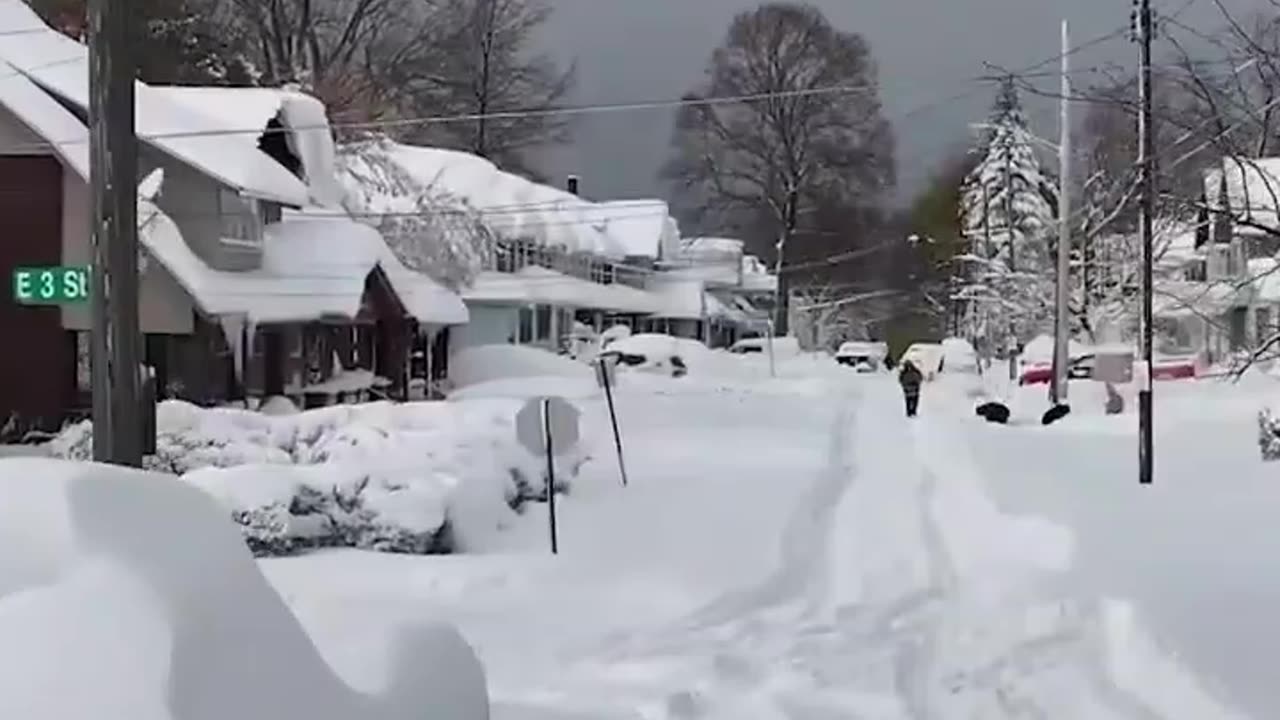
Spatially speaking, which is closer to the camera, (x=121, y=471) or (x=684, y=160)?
(x=121, y=471)

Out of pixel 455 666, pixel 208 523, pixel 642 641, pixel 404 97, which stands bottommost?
pixel 642 641

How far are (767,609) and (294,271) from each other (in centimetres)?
2340

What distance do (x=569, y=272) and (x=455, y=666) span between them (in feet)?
216

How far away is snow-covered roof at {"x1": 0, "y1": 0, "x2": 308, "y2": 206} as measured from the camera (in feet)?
98.6

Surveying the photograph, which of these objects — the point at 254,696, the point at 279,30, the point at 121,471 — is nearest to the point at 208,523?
the point at 121,471

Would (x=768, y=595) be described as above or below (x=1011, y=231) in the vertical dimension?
below

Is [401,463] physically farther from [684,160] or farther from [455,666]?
[684,160]

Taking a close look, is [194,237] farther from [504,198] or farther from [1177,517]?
[504,198]

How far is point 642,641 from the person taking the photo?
38.5 feet

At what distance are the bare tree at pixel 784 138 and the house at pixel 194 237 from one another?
39.7 m

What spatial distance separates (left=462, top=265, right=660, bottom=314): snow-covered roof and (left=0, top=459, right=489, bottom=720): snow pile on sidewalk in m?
50.5

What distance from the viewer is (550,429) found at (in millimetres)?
16438

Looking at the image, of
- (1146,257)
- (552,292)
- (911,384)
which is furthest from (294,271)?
(552,292)

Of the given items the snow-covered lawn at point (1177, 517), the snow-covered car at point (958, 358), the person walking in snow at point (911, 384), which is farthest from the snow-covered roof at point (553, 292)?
the snow-covered lawn at point (1177, 517)
